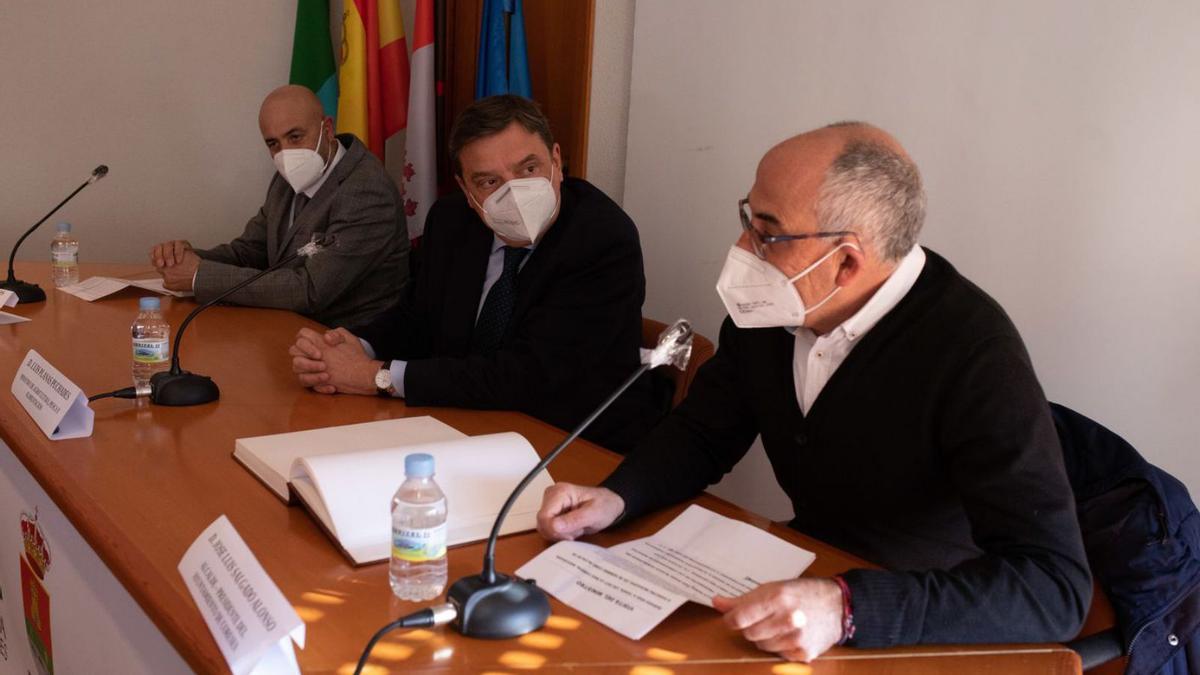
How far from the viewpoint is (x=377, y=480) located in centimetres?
142

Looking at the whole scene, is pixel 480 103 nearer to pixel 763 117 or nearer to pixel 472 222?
pixel 472 222

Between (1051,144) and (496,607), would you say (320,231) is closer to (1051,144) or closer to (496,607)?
(1051,144)

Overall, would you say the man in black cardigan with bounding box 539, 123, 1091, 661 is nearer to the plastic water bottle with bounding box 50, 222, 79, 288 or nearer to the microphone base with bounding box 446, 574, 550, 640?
the microphone base with bounding box 446, 574, 550, 640

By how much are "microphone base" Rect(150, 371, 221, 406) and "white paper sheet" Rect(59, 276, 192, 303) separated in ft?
3.26

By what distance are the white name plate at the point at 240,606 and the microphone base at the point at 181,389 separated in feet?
2.61

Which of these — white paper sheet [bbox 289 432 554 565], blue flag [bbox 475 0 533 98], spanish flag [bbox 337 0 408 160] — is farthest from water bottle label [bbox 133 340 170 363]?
spanish flag [bbox 337 0 408 160]

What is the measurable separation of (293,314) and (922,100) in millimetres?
1627

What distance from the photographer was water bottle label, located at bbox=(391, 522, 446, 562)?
1.14 meters

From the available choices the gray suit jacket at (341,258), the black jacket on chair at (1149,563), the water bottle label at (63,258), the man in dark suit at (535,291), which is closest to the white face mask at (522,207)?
the man in dark suit at (535,291)

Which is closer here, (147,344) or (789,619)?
(789,619)

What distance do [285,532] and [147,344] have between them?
0.75 m

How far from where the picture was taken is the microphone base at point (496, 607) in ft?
3.63

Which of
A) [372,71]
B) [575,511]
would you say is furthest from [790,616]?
[372,71]

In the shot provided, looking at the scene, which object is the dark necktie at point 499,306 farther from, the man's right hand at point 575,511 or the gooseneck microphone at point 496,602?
the gooseneck microphone at point 496,602
